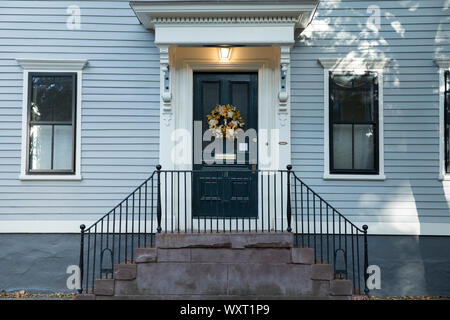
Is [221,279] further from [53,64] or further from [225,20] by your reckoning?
[53,64]

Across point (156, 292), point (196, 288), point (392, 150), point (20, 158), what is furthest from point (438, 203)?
point (20, 158)

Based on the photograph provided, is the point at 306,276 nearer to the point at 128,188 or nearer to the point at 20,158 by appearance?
the point at 128,188

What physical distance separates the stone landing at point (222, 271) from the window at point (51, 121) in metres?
2.50

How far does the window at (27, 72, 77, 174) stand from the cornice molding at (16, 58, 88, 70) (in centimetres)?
12

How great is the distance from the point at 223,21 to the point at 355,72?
2.46 m

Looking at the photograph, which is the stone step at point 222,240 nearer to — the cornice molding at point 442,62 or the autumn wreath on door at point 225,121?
the autumn wreath on door at point 225,121

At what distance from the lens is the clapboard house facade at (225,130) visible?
687 cm

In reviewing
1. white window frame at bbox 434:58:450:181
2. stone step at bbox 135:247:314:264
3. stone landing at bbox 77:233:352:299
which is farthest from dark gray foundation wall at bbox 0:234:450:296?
stone step at bbox 135:247:314:264

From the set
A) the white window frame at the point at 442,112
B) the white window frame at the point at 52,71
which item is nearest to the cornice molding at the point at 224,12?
the white window frame at the point at 52,71

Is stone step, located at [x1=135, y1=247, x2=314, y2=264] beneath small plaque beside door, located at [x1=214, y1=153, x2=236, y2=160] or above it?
beneath

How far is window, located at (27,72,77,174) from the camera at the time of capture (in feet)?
23.2

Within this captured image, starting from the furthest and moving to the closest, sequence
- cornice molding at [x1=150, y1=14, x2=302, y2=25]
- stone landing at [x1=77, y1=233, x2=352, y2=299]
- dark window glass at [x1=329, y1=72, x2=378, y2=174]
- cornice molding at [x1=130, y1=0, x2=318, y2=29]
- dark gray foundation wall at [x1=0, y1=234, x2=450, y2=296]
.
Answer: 1. dark window glass at [x1=329, y1=72, x2=378, y2=174]
2. dark gray foundation wall at [x1=0, y1=234, x2=450, y2=296]
3. cornice molding at [x1=150, y1=14, x2=302, y2=25]
4. cornice molding at [x1=130, y1=0, x2=318, y2=29]
5. stone landing at [x1=77, y1=233, x2=352, y2=299]

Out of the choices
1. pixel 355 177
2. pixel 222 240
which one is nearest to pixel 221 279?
pixel 222 240

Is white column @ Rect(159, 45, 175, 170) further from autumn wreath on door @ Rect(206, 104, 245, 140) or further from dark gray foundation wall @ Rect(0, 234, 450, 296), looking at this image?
dark gray foundation wall @ Rect(0, 234, 450, 296)
